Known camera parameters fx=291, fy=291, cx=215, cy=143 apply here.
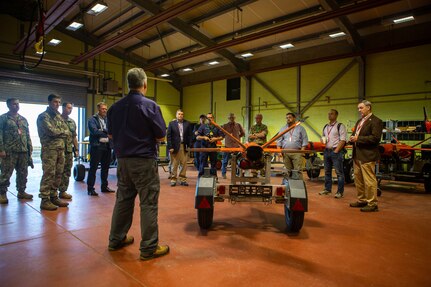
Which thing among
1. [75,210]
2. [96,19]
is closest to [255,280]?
[75,210]

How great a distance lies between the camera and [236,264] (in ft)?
7.97

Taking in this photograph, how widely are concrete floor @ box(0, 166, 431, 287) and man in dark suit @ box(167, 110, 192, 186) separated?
80.5 inches

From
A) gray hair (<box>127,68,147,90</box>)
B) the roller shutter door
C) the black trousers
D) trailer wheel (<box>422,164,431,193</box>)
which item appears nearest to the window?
the roller shutter door

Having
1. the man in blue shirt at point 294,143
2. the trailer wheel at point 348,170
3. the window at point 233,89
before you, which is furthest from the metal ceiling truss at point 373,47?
the man in blue shirt at point 294,143

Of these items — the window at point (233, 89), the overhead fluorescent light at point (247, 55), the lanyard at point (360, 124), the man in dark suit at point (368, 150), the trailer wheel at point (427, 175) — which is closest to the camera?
the man in dark suit at point (368, 150)

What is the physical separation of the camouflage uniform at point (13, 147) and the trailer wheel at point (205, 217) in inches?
133

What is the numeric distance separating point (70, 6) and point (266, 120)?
922 centimetres

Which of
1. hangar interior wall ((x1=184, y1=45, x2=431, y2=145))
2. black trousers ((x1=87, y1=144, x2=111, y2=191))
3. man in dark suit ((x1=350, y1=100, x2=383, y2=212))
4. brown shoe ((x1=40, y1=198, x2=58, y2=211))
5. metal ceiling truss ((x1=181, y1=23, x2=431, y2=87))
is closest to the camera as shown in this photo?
brown shoe ((x1=40, y1=198, x2=58, y2=211))

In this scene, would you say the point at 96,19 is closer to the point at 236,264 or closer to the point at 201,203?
the point at 201,203

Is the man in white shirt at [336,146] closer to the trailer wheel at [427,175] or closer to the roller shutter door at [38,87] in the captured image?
the trailer wheel at [427,175]

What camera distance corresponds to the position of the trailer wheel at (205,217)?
A: 329 centimetres

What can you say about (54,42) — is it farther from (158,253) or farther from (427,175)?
(427,175)

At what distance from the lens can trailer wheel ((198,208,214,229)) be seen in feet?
10.8

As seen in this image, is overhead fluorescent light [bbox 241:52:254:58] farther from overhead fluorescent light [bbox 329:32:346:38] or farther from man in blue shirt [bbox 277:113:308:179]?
man in blue shirt [bbox 277:113:308:179]
